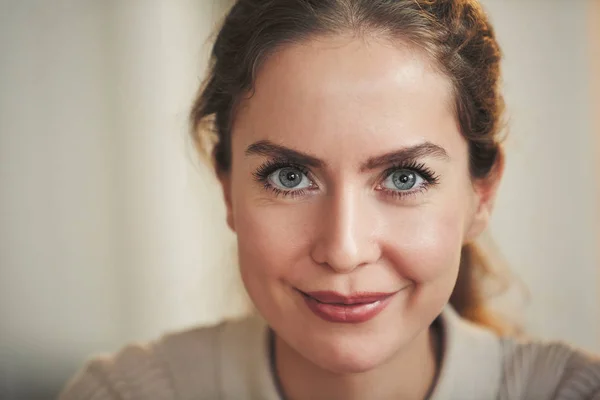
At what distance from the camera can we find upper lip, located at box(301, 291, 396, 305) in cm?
74

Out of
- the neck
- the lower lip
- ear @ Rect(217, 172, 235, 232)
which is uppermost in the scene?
ear @ Rect(217, 172, 235, 232)

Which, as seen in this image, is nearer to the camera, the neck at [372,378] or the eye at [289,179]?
the eye at [289,179]

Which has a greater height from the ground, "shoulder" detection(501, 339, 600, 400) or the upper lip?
the upper lip

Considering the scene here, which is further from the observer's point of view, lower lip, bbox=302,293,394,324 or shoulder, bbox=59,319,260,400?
shoulder, bbox=59,319,260,400

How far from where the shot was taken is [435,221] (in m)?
0.75

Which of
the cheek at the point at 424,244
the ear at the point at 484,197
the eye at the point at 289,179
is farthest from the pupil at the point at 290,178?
the ear at the point at 484,197

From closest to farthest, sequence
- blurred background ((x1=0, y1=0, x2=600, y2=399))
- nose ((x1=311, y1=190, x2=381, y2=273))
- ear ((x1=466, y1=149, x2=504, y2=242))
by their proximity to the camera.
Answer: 1. nose ((x1=311, y1=190, x2=381, y2=273))
2. ear ((x1=466, y1=149, x2=504, y2=242))
3. blurred background ((x1=0, y1=0, x2=600, y2=399))

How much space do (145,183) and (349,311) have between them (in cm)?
53

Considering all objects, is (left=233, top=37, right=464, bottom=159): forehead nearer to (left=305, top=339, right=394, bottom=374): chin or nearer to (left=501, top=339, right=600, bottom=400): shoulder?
(left=305, top=339, right=394, bottom=374): chin

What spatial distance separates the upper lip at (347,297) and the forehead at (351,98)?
14 cm

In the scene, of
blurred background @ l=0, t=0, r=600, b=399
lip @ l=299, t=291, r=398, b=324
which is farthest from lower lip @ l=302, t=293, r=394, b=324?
blurred background @ l=0, t=0, r=600, b=399

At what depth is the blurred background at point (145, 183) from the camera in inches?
42.4

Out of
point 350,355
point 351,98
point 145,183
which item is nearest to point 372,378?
point 350,355

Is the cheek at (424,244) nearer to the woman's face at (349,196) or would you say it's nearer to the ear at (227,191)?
the woman's face at (349,196)
